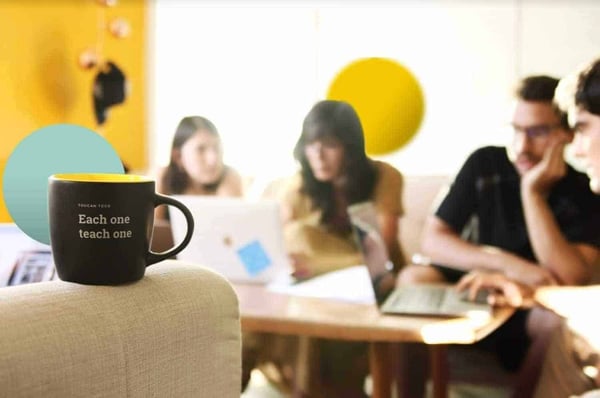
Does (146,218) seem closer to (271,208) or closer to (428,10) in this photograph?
(271,208)

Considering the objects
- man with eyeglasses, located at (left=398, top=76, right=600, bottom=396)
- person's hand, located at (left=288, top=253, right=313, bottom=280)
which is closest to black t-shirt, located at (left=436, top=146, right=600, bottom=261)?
man with eyeglasses, located at (left=398, top=76, right=600, bottom=396)

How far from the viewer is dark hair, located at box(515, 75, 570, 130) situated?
67.1 inches

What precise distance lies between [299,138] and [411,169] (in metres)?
1.61

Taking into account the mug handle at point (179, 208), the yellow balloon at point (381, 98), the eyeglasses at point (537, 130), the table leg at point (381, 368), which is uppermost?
A: the yellow balloon at point (381, 98)

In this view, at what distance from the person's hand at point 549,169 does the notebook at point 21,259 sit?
1.36 m

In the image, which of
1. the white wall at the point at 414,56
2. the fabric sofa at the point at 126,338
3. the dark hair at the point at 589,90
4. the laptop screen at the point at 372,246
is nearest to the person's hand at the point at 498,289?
Result: the laptop screen at the point at 372,246

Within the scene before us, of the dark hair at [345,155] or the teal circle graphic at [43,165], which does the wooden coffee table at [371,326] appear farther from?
the teal circle graphic at [43,165]

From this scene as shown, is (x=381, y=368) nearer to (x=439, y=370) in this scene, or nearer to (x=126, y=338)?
(x=439, y=370)

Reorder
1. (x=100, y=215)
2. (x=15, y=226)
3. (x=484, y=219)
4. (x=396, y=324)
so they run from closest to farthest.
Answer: (x=100, y=215), (x=15, y=226), (x=396, y=324), (x=484, y=219)

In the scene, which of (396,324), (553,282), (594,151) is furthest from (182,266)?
(553,282)

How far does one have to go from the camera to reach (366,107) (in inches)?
48.9

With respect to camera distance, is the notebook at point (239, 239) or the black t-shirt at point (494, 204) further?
the black t-shirt at point (494, 204)

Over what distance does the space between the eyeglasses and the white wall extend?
3.13 ft

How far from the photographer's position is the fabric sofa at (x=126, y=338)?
0.50m
